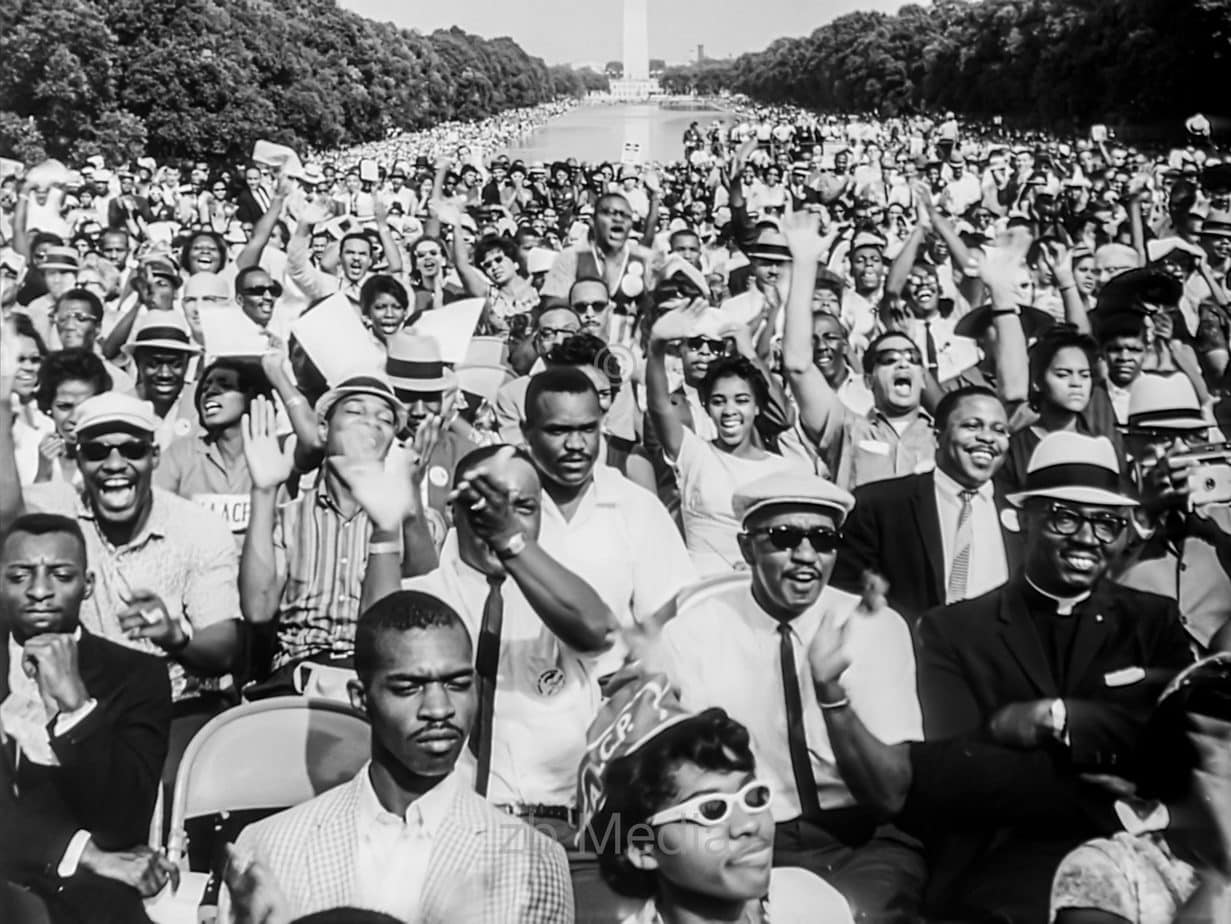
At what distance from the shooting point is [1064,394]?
4223 mm

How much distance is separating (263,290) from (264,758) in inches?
65.6

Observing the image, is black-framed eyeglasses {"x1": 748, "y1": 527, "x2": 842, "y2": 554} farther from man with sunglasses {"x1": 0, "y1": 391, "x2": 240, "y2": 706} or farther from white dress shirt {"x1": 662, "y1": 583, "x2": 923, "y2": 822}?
man with sunglasses {"x1": 0, "y1": 391, "x2": 240, "y2": 706}

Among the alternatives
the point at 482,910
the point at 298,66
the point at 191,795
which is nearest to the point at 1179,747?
the point at 482,910

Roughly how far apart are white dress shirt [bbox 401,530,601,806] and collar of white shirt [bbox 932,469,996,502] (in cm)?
110

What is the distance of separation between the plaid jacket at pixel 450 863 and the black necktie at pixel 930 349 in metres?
1.86

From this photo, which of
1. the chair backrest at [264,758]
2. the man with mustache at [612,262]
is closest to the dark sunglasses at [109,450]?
the chair backrest at [264,758]

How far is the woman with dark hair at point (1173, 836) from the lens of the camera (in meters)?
3.69

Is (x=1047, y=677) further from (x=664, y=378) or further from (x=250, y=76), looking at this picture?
(x=250, y=76)

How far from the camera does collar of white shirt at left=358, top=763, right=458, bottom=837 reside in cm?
356

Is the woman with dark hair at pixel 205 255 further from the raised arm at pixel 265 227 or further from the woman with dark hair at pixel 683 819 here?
the woman with dark hair at pixel 683 819

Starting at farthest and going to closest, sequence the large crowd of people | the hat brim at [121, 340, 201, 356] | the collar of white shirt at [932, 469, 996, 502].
Result: 1. the hat brim at [121, 340, 201, 356]
2. the collar of white shirt at [932, 469, 996, 502]
3. the large crowd of people

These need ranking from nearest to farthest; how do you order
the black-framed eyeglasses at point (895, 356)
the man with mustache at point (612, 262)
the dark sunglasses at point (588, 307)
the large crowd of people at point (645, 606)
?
the large crowd of people at point (645, 606), the black-framed eyeglasses at point (895, 356), the dark sunglasses at point (588, 307), the man with mustache at point (612, 262)

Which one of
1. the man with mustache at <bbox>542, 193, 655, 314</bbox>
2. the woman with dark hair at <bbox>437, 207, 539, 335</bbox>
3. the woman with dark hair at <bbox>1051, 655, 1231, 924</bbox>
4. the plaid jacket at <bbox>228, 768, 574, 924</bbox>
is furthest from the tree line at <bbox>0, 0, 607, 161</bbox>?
the woman with dark hair at <bbox>1051, 655, 1231, 924</bbox>

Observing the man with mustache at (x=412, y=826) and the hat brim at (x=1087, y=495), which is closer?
the man with mustache at (x=412, y=826)
